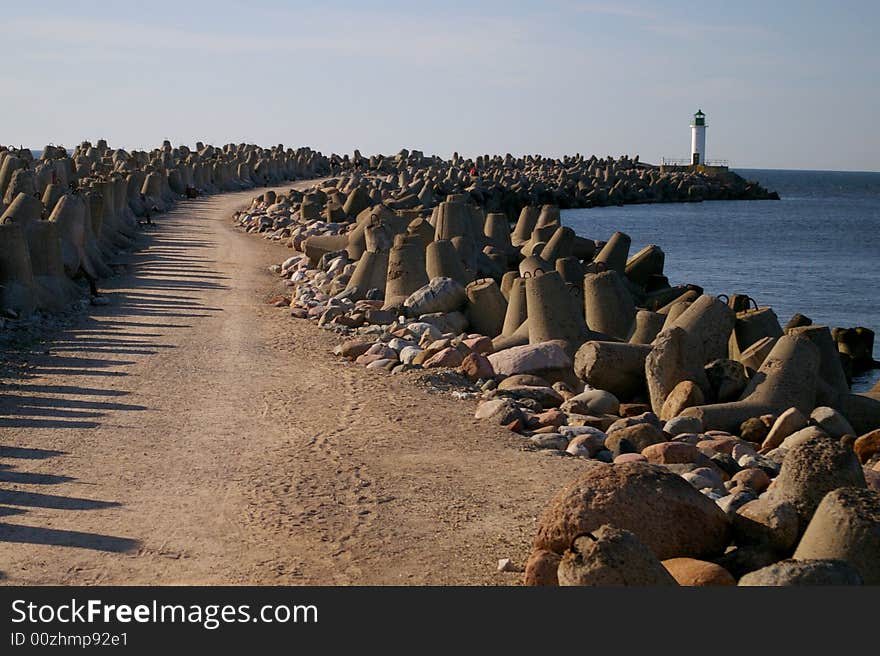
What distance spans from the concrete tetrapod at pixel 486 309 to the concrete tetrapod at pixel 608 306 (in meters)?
0.94

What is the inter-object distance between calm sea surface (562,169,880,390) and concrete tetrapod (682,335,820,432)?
5489 millimetres

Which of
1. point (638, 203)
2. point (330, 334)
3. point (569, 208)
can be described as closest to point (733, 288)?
point (330, 334)

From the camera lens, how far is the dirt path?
5387 millimetres

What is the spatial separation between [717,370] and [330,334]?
4176 mm

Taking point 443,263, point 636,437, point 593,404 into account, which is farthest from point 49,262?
point 636,437

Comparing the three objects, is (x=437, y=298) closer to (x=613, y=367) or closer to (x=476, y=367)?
(x=476, y=367)

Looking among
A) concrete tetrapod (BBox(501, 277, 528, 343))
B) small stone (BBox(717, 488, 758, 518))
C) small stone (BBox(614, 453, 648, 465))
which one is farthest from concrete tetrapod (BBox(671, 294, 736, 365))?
small stone (BBox(717, 488, 758, 518))

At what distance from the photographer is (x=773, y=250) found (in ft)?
119

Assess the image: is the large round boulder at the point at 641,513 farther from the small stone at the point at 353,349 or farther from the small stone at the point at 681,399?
the small stone at the point at 353,349

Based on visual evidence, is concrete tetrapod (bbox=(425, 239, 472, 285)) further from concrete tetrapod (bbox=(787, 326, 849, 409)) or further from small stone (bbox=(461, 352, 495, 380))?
concrete tetrapod (bbox=(787, 326, 849, 409))

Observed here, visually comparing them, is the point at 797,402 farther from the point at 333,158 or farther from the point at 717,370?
the point at 333,158

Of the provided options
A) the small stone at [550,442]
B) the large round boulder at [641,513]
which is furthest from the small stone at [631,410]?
the large round boulder at [641,513]

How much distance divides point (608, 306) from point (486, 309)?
1.32 metres

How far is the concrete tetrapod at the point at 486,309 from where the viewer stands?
1228 centimetres
